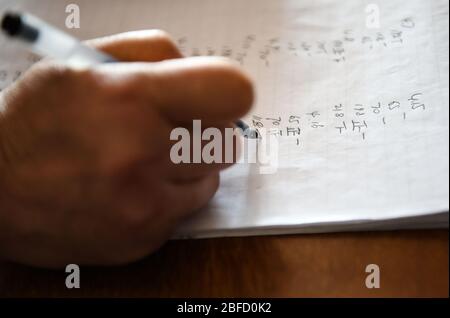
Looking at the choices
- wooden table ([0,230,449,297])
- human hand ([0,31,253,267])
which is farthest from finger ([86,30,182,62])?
wooden table ([0,230,449,297])

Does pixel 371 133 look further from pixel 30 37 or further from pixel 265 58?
pixel 30 37

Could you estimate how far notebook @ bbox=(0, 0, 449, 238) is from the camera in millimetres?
305

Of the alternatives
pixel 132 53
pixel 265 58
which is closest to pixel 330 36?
pixel 265 58

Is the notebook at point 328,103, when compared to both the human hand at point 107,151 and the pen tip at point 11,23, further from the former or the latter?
the pen tip at point 11,23

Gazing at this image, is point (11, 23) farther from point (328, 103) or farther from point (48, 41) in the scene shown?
point (328, 103)

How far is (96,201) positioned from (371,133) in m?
0.18

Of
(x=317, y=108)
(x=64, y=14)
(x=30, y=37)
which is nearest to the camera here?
(x=30, y=37)

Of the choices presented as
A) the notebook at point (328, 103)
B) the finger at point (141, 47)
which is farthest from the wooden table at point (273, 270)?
the finger at point (141, 47)

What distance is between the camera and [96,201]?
28cm

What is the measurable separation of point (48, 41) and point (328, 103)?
0.19 metres

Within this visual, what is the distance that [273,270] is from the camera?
298 millimetres

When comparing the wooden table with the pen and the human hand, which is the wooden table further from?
the pen

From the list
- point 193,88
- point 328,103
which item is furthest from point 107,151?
point 328,103

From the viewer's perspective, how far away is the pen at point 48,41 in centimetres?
23
